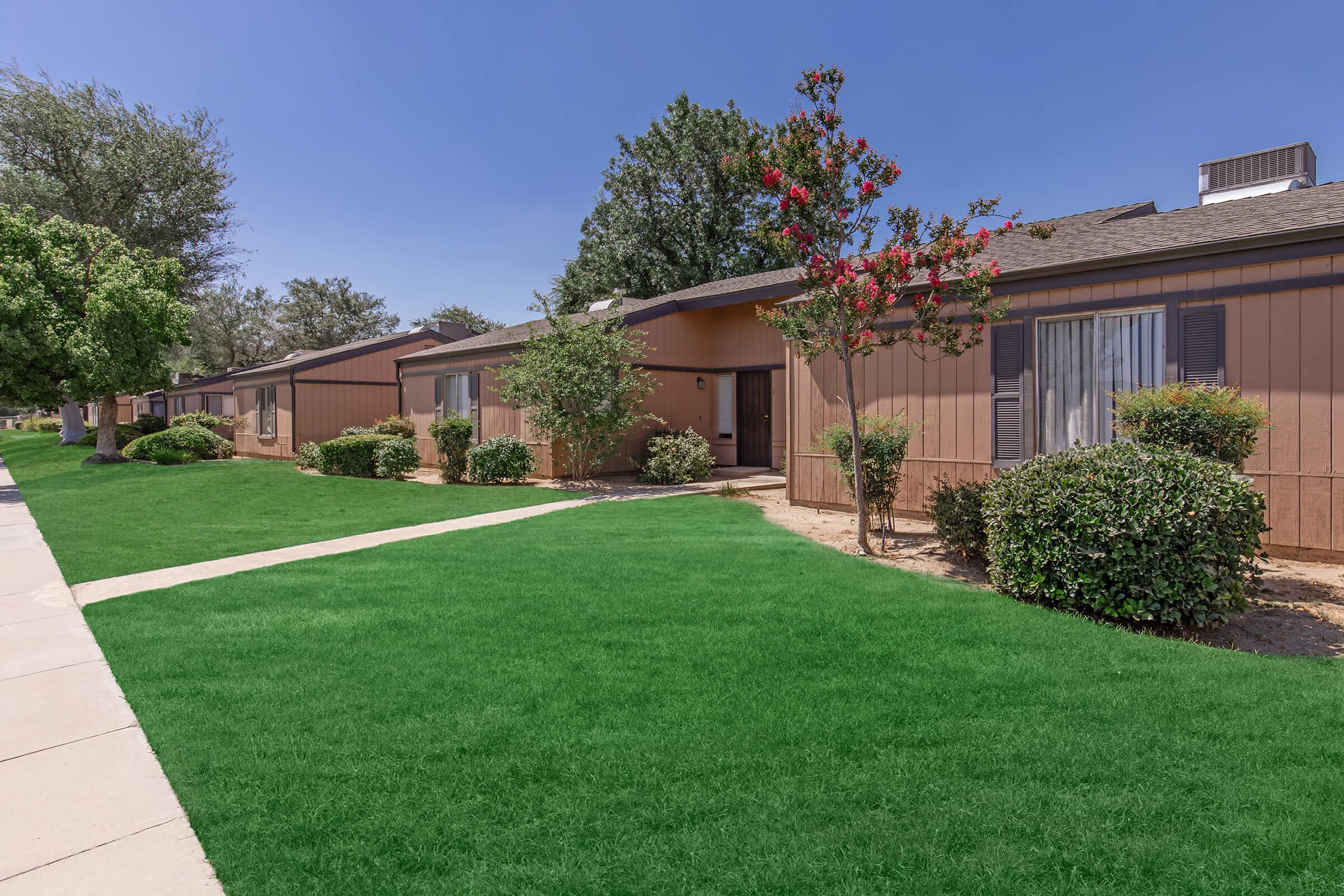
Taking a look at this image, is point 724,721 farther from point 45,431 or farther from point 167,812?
point 45,431

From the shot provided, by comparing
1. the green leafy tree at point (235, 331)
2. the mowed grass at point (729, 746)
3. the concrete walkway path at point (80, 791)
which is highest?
the green leafy tree at point (235, 331)

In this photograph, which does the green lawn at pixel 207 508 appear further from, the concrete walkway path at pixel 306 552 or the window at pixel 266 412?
Result: the window at pixel 266 412

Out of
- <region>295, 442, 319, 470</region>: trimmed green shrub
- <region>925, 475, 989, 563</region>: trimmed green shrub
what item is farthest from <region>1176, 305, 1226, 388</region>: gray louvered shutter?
<region>295, 442, 319, 470</region>: trimmed green shrub

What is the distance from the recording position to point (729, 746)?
319cm

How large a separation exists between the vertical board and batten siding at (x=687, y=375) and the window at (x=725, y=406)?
0.45ft

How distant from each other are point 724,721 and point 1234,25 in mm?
14263

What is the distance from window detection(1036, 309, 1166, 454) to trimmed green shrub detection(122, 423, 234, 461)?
22521 millimetres

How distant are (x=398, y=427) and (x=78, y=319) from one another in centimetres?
810

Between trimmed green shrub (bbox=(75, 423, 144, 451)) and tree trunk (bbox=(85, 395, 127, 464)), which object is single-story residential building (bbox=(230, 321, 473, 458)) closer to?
trimmed green shrub (bbox=(75, 423, 144, 451))

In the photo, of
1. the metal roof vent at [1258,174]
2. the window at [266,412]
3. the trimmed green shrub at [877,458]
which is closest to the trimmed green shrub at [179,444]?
the window at [266,412]

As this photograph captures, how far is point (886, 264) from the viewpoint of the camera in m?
7.04

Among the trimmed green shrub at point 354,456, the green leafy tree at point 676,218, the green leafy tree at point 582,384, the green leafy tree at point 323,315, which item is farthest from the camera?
the green leafy tree at point 323,315

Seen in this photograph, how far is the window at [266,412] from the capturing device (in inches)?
934

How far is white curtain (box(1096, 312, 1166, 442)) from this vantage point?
780 centimetres
